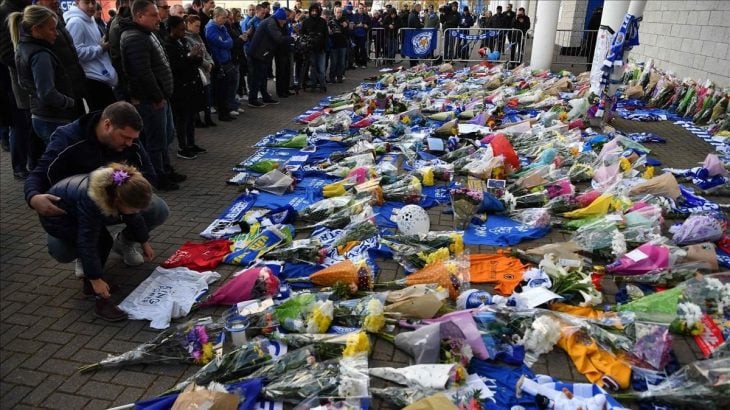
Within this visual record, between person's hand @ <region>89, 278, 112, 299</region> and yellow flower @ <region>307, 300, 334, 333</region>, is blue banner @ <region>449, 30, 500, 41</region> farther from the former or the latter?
person's hand @ <region>89, 278, 112, 299</region>

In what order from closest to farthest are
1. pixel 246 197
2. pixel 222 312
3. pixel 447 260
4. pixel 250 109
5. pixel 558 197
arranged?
pixel 222 312, pixel 447 260, pixel 558 197, pixel 246 197, pixel 250 109

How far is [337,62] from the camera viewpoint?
1399 cm

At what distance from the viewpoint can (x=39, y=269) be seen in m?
4.30

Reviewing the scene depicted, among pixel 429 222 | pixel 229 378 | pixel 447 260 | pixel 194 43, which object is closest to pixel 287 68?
pixel 194 43

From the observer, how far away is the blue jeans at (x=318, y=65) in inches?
493

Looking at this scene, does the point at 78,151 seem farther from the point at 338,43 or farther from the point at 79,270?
the point at 338,43

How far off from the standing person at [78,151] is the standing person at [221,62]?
4965mm

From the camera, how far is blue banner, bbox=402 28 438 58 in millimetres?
16392

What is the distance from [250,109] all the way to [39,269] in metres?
6.81

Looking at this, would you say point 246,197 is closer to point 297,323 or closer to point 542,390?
point 297,323

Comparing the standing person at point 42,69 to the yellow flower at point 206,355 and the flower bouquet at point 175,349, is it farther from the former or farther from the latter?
the yellow flower at point 206,355

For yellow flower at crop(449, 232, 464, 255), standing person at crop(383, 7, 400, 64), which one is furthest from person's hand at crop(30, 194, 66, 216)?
standing person at crop(383, 7, 400, 64)

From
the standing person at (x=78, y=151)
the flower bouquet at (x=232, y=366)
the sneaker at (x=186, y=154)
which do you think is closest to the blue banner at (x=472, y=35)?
the sneaker at (x=186, y=154)

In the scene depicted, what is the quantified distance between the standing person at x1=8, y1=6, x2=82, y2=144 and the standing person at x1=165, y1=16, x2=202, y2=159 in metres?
1.53
